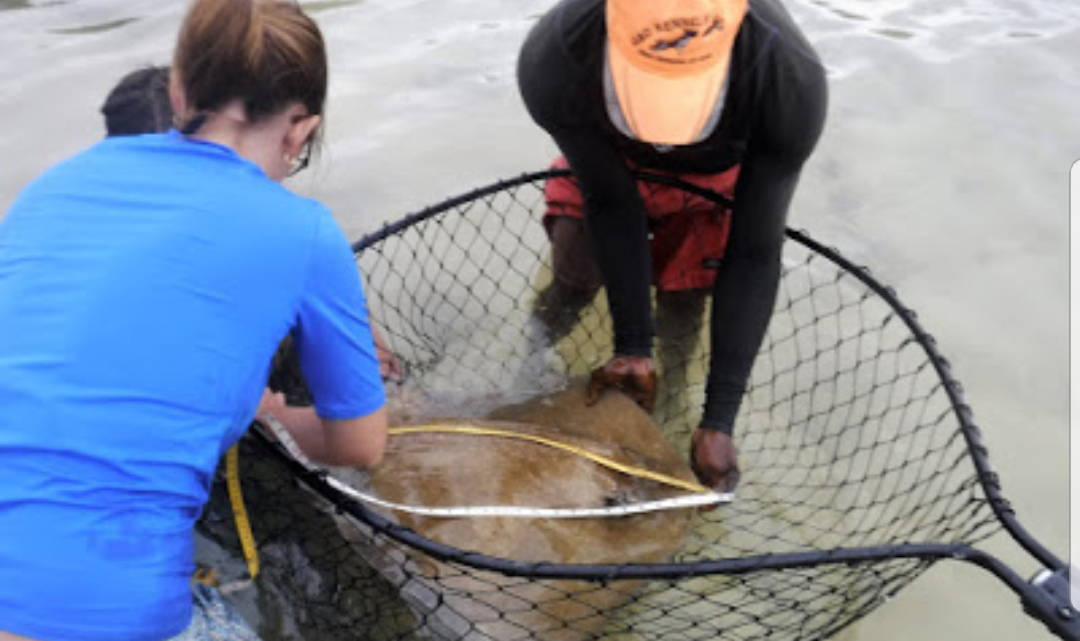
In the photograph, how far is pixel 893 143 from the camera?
4230 millimetres

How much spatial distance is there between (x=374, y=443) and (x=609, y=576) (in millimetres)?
539

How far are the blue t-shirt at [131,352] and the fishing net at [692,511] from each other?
1.21ft

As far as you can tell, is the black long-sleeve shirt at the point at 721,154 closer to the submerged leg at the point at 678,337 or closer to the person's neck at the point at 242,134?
the submerged leg at the point at 678,337

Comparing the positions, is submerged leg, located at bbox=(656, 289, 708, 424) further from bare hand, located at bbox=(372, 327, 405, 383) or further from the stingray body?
bare hand, located at bbox=(372, 327, 405, 383)

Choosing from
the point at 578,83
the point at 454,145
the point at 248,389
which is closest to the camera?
the point at 248,389

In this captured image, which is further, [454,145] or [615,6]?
[454,145]

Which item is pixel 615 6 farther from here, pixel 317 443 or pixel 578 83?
pixel 317 443

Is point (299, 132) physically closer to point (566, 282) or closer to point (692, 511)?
point (692, 511)

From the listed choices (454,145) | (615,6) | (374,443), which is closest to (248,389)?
(374,443)

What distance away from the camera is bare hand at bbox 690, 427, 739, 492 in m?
2.29

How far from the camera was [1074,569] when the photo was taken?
1.46 m

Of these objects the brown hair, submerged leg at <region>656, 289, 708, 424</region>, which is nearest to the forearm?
the brown hair

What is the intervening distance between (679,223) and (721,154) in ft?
1.29

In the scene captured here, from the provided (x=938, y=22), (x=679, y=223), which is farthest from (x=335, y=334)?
(x=938, y=22)
